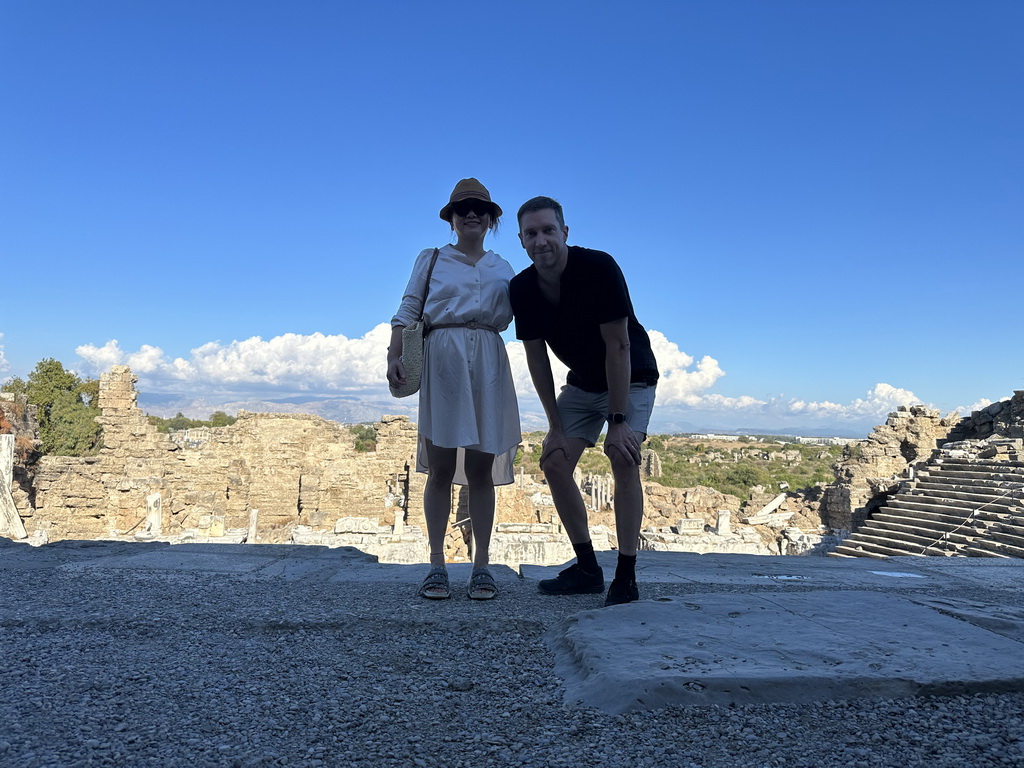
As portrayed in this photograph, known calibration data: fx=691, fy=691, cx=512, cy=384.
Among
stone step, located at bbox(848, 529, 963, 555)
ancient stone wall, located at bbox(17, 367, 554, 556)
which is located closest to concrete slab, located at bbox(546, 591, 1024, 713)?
stone step, located at bbox(848, 529, 963, 555)

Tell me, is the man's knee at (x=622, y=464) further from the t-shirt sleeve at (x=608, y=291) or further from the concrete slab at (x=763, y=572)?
the concrete slab at (x=763, y=572)

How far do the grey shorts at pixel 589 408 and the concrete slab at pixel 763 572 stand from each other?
3.03ft

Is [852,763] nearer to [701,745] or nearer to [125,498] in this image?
[701,745]

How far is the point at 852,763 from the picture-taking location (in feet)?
4.81

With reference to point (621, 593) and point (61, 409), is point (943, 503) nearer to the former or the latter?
point (621, 593)

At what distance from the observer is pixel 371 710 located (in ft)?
5.67

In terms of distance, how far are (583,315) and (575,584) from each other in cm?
121

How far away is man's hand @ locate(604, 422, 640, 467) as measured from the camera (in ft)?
9.41

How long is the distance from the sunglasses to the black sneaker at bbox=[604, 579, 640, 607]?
5.86 ft

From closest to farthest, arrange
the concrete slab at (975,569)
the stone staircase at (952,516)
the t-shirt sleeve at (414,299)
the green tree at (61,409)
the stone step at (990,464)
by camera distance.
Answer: the t-shirt sleeve at (414,299) → the concrete slab at (975,569) → the stone staircase at (952,516) → the stone step at (990,464) → the green tree at (61,409)

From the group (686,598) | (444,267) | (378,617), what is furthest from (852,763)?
(444,267)

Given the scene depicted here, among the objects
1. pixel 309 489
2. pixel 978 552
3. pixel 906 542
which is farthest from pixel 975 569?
pixel 309 489

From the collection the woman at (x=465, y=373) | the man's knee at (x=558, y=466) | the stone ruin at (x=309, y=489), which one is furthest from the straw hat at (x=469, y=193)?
the stone ruin at (x=309, y=489)

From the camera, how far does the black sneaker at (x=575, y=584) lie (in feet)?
10.2
